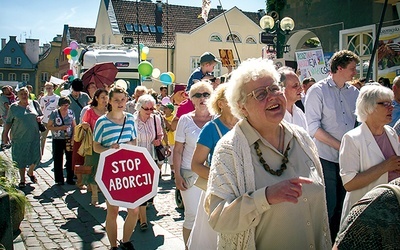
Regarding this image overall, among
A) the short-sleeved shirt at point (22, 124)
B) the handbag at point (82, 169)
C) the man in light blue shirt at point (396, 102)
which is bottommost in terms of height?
the handbag at point (82, 169)

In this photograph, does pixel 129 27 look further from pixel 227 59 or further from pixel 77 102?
pixel 227 59

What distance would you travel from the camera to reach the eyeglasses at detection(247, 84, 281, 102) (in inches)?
103

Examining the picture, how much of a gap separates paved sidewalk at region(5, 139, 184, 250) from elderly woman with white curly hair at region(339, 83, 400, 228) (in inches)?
105

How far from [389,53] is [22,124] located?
31.2ft

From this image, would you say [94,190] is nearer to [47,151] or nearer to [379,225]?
[379,225]

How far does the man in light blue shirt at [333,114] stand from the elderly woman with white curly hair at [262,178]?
2.17m

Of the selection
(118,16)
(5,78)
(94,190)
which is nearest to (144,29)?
(118,16)

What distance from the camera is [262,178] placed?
2.50m

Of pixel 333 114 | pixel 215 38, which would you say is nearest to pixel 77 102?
pixel 333 114

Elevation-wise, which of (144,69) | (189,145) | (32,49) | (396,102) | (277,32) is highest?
(32,49)

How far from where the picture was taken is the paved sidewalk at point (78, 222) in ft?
19.6

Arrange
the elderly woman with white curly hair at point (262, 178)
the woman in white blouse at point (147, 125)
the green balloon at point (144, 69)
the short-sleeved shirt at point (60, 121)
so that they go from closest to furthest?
the elderly woman with white curly hair at point (262, 178) < the woman in white blouse at point (147, 125) < the short-sleeved shirt at point (60, 121) < the green balloon at point (144, 69)

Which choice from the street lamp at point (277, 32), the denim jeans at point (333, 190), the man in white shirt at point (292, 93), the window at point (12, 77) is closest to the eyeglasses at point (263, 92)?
the man in white shirt at point (292, 93)

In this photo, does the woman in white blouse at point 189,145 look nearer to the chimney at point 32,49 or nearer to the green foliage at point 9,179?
the green foliage at point 9,179
